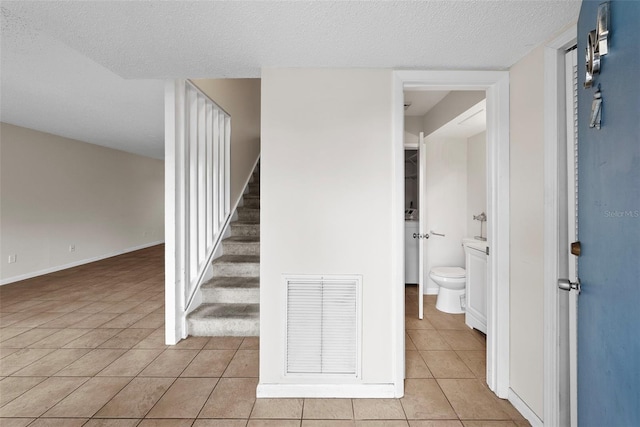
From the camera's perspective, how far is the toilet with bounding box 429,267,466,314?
3.03 meters

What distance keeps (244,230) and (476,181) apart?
3.16 meters

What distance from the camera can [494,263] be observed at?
→ 182 cm

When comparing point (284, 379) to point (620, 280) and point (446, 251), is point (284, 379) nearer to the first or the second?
point (620, 280)

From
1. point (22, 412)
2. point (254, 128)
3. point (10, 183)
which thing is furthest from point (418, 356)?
point (10, 183)

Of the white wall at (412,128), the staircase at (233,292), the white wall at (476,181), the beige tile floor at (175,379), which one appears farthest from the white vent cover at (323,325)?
the white wall at (412,128)

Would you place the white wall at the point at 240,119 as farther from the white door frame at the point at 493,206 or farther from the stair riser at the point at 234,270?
the white door frame at the point at 493,206

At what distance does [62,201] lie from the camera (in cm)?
512

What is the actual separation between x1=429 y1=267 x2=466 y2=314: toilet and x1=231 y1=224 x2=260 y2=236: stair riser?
7.58 feet

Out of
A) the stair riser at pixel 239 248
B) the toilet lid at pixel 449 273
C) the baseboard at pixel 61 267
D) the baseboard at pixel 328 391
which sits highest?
the stair riser at pixel 239 248

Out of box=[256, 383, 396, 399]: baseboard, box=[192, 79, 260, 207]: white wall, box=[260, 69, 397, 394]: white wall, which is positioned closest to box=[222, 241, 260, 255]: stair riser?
box=[192, 79, 260, 207]: white wall

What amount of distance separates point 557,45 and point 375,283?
165 cm

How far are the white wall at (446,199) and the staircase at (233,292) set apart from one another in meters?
2.34

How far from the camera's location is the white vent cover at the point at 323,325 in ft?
5.88

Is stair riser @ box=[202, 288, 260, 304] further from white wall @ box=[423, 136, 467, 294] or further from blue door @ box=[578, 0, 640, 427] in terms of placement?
blue door @ box=[578, 0, 640, 427]
